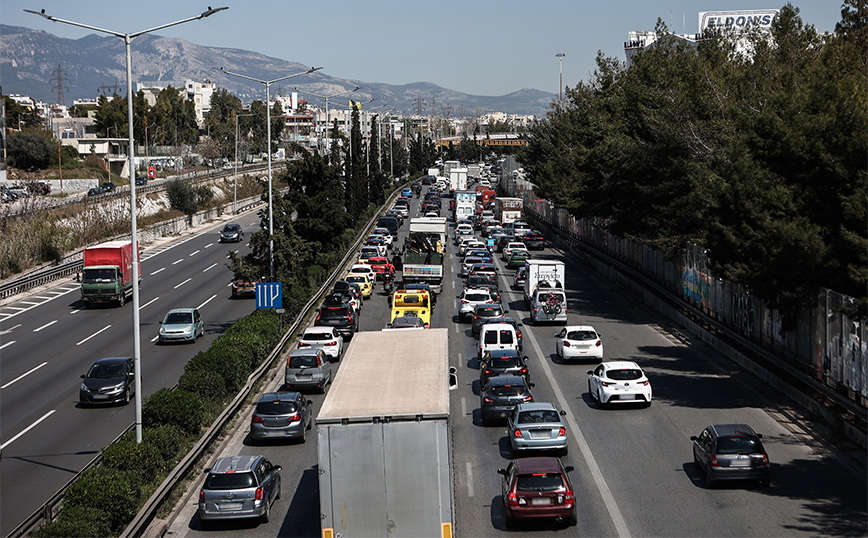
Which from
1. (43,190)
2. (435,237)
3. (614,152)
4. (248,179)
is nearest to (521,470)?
(614,152)

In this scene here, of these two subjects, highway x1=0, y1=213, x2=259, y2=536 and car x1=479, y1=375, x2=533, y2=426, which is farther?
car x1=479, y1=375, x2=533, y2=426

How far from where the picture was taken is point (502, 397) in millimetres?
26172

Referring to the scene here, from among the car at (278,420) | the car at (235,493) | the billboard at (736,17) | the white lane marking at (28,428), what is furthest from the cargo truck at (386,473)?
the billboard at (736,17)

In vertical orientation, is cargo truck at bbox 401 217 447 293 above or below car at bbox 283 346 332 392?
above

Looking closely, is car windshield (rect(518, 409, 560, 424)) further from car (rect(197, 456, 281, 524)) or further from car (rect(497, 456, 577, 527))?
car (rect(197, 456, 281, 524))

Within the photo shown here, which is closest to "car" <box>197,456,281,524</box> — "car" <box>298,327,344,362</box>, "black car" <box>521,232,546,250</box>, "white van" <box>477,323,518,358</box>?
"car" <box>298,327,344,362</box>

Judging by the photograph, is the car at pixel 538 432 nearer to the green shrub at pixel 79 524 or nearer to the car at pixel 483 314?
the green shrub at pixel 79 524

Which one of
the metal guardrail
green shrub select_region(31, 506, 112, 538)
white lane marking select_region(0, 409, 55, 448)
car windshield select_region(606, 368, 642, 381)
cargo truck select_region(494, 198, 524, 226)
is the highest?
cargo truck select_region(494, 198, 524, 226)

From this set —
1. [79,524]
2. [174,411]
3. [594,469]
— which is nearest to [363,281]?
[174,411]

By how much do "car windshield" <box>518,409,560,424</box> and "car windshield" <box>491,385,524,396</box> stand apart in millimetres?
3179

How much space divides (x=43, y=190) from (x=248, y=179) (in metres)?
53.5

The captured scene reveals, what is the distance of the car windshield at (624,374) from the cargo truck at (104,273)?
99.5 ft

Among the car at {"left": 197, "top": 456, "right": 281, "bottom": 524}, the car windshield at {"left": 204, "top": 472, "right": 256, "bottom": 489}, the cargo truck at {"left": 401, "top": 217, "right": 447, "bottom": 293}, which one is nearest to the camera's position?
the car at {"left": 197, "top": 456, "right": 281, "bottom": 524}

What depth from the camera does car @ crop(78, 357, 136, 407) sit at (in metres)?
29.5
